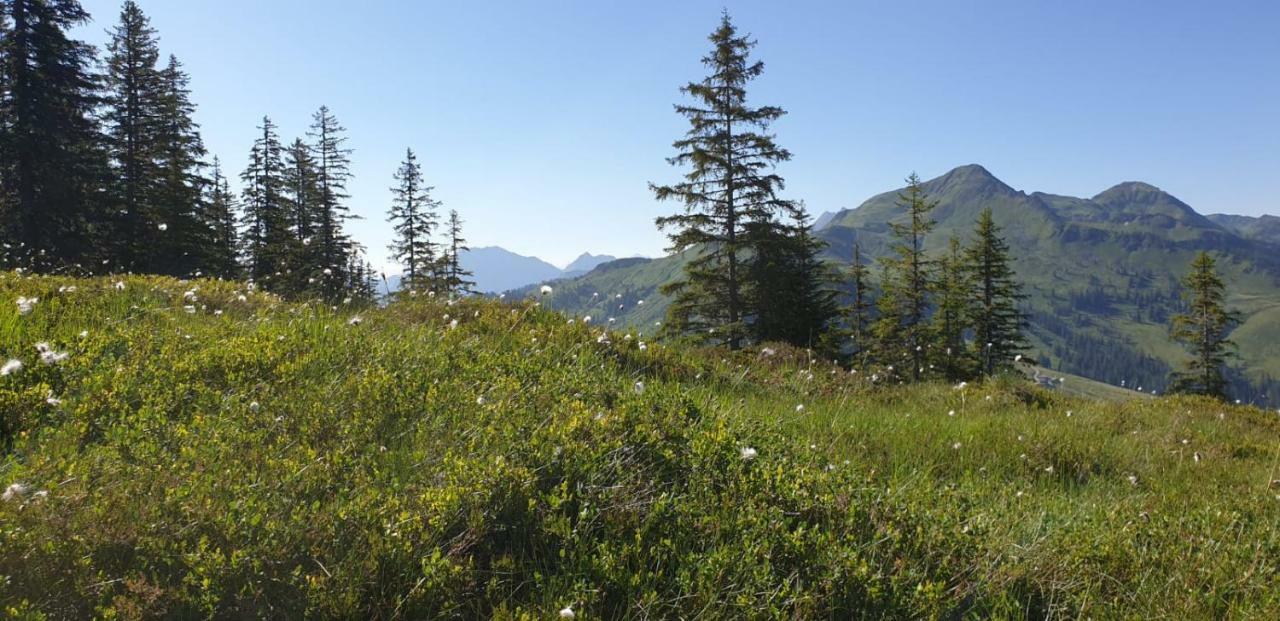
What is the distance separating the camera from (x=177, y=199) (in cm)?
3083

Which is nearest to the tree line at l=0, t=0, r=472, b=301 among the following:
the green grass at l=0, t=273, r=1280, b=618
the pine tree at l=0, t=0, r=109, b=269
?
the pine tree at l=0, t=0, r=109, b=269

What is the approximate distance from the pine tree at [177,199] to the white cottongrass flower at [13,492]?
1249 inches

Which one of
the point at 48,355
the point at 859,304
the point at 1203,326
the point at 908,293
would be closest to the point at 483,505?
the point at 48,355

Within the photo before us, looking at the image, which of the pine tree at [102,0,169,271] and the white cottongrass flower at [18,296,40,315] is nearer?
the white cottongrass flower at [18,296,40,315]

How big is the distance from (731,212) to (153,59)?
31.1 metres

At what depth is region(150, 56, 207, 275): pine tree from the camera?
2942 centimetres

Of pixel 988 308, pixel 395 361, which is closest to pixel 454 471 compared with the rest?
pixel 395 361

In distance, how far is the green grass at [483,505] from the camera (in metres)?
2.26

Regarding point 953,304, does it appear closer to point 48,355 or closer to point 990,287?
point 990,287

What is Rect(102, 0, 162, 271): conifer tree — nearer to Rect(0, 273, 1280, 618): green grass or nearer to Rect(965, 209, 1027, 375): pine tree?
Rect(0, 273, 1280, 618): green grass

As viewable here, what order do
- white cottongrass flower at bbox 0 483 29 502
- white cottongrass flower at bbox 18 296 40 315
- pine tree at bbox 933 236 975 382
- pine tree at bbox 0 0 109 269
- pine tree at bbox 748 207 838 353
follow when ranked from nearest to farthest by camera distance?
white cottongrass flower at bbox 0 483 29 502, white cottongrass flower at bbox 18 296 40 315, pine tree at bbox 0 0 109 269, pine tree at bbox 748 207 838 353, pine tree at bbox 933 236 975 382

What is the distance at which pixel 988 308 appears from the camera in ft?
135

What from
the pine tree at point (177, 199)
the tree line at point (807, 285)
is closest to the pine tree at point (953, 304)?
the tree line at point (807, 285)

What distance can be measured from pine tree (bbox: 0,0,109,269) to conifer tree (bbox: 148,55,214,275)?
3.48 m
